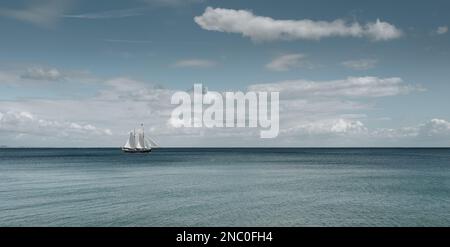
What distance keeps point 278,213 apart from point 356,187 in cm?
3616

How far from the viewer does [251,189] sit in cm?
7488

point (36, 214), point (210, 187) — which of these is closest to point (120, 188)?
point (210, 187)

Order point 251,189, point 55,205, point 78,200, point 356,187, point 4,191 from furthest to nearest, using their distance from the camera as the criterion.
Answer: point 356,187 < point 251,189 < point 4,191 < point 78,200 < point 55,205

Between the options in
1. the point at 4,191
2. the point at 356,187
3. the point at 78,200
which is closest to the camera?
the point at 78,200

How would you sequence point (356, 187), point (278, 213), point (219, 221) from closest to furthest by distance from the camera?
point (219, 221) < point (278, 213) < point (356, 187)

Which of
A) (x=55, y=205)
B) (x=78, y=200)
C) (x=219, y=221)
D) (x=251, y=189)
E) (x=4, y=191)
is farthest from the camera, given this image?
(x=251, y=189)

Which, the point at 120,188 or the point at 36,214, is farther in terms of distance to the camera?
the point at 120,188

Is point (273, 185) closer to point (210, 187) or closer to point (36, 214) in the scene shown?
point (210, 187)

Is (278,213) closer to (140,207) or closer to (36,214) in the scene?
(140,207)
